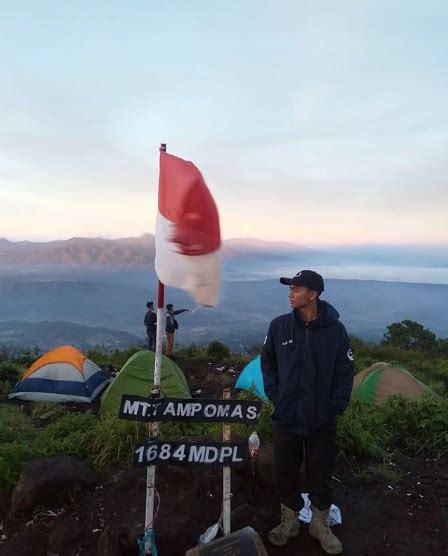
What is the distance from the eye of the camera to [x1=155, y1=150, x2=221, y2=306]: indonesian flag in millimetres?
3240

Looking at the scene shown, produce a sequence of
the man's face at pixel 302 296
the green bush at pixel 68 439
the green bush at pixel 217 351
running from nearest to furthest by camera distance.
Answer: the man's face at pixel 302 296 → the green bush at pixel 68 439 → the green bush at pixel 217 351

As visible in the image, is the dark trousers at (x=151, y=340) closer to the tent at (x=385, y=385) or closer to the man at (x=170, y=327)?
the man at (x=170, y=327)

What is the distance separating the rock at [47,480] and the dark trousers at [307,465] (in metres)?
2.19

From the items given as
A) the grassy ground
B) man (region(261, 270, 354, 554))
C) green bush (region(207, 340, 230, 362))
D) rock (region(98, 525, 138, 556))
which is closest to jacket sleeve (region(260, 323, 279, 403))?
man (region(261, 270, 354, 554))

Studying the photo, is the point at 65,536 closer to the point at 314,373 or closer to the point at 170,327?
the point at 314,373

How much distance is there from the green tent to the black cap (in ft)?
18.7

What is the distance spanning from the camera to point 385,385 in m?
10.1

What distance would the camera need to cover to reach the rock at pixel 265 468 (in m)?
4.72

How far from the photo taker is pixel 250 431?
221 inches

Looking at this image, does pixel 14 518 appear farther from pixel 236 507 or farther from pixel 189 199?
pixel 189 199

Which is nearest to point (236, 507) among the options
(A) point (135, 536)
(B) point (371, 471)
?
(A) point (135, 536)

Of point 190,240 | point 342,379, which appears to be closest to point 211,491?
point 342,379

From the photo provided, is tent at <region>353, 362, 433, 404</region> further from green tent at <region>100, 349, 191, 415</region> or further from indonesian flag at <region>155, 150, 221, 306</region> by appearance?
indonesian flag at <region>155, 150, 221, 306</region>

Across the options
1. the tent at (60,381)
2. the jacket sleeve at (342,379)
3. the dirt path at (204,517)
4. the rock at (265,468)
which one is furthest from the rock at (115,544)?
the tent at (60,381)
